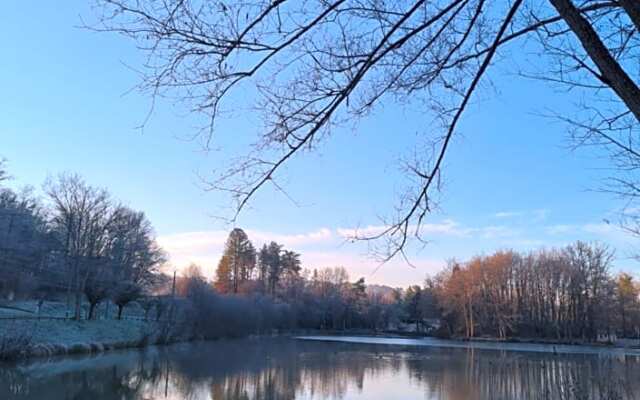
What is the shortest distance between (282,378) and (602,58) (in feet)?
52.8

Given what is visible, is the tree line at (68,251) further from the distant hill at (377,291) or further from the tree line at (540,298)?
the distant hill at (377,291)

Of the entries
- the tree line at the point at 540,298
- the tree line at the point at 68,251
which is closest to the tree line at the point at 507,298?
the tree line at the point at 540,298

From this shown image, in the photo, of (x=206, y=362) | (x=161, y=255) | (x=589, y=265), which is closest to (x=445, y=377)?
(x=206, y=362)

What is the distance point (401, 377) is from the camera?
1789cm

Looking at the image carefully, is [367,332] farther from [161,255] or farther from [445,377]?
[445,377]

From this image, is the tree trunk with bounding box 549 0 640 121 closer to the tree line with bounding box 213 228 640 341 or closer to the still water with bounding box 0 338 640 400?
the still water with bounding box 0 338 640 400

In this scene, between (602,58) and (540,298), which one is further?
(540,298)

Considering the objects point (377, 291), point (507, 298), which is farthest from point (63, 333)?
point (377, 291)

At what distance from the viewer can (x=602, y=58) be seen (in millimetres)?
2035

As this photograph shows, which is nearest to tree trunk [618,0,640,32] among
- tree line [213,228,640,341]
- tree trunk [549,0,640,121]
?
tree trunk [549,0,640,121]

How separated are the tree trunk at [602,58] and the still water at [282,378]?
25.4ft

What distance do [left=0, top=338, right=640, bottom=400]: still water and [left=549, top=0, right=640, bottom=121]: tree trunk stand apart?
25.4ft

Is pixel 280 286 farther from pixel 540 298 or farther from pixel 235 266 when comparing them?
pixel 540 298

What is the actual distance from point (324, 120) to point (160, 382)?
14399mm
